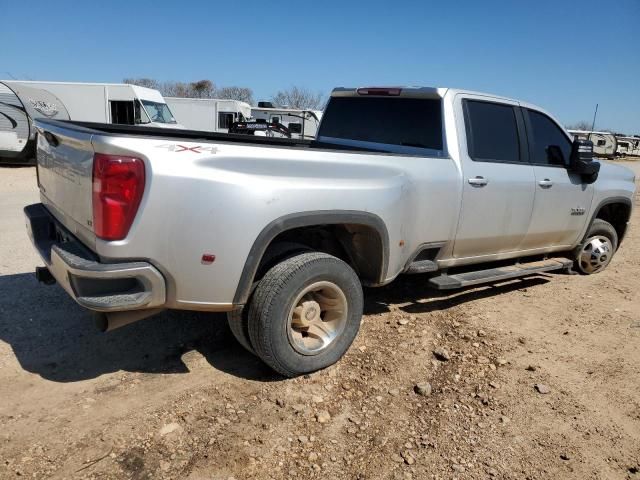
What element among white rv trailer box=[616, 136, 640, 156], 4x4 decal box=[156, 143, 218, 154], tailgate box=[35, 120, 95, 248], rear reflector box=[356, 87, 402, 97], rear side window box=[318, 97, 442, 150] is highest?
rear reflector box=[356, 87, 402, 97]

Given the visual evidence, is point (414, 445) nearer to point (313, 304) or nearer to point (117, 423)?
point (313, 304)

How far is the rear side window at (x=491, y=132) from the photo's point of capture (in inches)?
169

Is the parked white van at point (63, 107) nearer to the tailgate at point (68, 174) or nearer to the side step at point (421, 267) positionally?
the tailgate at point (68, 174)

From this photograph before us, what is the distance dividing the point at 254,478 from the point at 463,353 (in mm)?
2054

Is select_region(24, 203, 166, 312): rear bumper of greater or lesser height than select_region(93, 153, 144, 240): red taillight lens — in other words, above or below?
below

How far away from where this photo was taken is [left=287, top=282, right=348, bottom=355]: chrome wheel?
10.9ft

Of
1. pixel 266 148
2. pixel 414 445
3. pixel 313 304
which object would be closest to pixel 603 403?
pixel 414 445

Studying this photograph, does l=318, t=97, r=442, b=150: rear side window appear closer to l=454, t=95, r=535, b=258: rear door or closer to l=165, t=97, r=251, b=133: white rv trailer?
l=454, t=95, r=535, b=258: rear door

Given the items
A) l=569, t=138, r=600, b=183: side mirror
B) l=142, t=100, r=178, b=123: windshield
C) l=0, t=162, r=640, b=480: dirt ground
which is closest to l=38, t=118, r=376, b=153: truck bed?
l=0, t=162, r=640, b=480: dirt ground

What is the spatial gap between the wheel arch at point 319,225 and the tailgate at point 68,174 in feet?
2.82

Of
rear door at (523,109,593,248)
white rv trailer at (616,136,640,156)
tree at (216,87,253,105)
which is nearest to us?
rear door at (523,109,593,248)

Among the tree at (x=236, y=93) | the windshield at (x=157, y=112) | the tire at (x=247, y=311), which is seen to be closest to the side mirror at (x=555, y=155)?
the tire at (x=247, y=311)

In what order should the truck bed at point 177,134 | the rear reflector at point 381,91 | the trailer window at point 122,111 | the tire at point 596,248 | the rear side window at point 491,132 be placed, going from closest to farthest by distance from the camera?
1. the truck bed at point 177,134
2. the rear side window at point 491,132
3. the rear reflector at point 381,91
4. the tire at point 596,248
5. the trailer window at point 122,111

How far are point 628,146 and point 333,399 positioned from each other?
49519 millimetres
